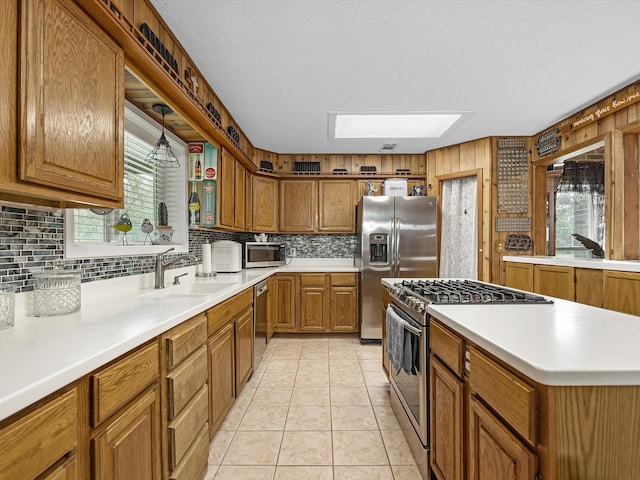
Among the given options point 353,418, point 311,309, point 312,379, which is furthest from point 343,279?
point 353,418

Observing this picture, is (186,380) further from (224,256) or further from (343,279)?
(343,279)

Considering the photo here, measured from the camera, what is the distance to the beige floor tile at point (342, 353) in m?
3.35

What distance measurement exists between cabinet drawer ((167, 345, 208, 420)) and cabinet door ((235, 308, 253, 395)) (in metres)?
0.63

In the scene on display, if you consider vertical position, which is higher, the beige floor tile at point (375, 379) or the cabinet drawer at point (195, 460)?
the cabinet drawer at point (195, 460)

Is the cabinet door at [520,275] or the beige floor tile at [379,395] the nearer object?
the beige floor tile at [379,395]

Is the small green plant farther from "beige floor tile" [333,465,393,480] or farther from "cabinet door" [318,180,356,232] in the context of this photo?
"cabinet door" [318,180,356,232]

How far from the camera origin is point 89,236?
1.72 m

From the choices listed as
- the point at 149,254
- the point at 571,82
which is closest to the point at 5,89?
the point at 149,254

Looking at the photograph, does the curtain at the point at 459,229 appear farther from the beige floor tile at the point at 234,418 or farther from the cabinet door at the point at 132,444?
the cabinet door at the point at 132,444

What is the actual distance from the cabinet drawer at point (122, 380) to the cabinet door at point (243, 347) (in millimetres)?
1140

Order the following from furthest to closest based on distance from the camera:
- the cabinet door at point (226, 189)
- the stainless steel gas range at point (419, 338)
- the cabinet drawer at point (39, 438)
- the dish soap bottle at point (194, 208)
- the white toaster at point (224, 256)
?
the white toaster at point (224, 256), the cabinet door at point (226, 189), the dish soap bottle at point (194, 208), the stainless steel gas range at point (419, 338), the cabinet drawer at point (39, 438)

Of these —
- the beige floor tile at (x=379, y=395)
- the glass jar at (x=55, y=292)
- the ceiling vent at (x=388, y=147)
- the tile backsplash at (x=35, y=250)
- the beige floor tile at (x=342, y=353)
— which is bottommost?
the beige floor tile at (x=342, y=353)

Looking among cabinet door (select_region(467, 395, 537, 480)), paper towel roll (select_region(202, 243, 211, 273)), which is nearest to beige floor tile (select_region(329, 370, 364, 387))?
paper towel roll (select_region(202, 243, 211, 273))

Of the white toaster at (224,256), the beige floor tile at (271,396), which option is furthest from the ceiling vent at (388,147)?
the beige floor tile at (271,396)
